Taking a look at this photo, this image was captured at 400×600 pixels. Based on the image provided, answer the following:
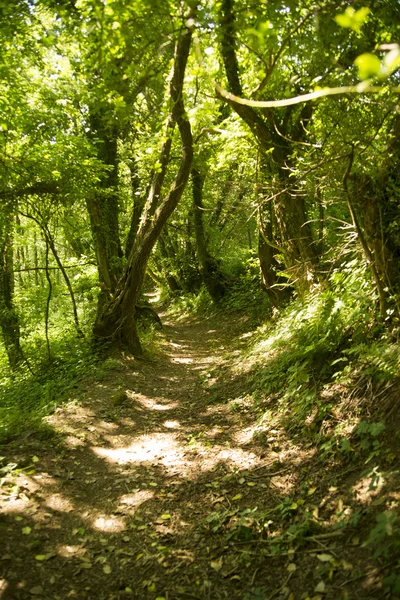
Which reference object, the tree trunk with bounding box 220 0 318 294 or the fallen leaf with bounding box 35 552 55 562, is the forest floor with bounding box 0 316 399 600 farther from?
the tree trunk with bounding box 220 0 318 294

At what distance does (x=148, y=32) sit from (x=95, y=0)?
451mm

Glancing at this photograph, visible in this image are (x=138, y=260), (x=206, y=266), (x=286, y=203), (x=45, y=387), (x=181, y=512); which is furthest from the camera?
(x=206, y=266)

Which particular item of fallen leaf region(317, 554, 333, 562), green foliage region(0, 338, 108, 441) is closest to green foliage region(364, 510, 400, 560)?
fallen leaf region(317, 554, 333, 562)

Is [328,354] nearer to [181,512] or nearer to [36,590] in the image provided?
[181,512]

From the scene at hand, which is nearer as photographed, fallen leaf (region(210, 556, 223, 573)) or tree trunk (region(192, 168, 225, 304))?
fallen leaf (region(210, 556, 223, 573))

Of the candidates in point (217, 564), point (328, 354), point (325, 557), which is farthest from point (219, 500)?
point (328, 354)

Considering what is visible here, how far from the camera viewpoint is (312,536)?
2.99 m

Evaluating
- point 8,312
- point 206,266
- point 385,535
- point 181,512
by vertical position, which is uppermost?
point 206,266

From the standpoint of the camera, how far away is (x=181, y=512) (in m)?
3.79

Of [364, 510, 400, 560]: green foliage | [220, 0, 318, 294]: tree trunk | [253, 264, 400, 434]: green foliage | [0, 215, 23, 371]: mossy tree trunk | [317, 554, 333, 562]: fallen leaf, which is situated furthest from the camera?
[0, 215, 23, 371]: mossy tree trunk

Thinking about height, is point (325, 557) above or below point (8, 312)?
below

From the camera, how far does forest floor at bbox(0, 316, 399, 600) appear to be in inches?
111

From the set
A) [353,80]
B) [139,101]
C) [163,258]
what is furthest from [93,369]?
[163,258]

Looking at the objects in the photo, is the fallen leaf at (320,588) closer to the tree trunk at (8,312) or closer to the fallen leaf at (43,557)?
the fallen leaf at (43,557)
